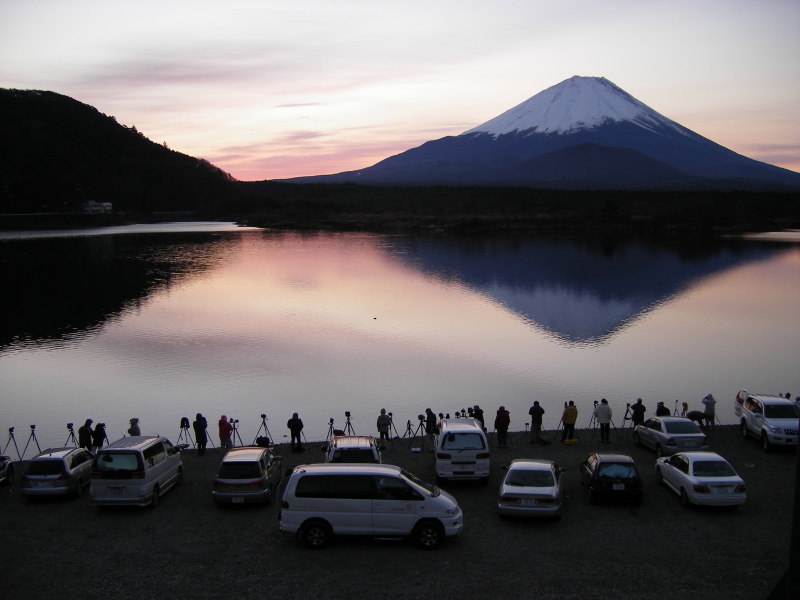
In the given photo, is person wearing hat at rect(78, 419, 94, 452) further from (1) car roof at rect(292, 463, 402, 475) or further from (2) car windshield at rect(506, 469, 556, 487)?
(2) car windshield at rect(506, 469, 556, 487)

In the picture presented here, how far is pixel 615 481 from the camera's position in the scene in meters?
13.1

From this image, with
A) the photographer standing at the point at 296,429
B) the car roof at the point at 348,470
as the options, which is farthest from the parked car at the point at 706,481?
the photographer standing at the point at 296,429

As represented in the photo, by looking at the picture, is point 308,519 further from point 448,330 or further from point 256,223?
point 256,223

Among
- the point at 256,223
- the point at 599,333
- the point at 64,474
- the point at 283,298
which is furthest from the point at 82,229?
the point at 64,474

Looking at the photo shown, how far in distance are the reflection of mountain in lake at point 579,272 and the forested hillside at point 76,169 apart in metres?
95.1

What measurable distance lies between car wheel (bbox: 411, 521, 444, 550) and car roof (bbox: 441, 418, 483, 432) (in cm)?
350

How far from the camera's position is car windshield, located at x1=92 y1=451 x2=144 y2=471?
42.2 ft

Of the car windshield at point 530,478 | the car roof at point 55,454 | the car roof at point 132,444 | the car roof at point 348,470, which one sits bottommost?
the car windshield at point 530,478

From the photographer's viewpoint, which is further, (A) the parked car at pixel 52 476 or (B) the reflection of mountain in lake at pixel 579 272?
(B) the reflection of mountain in lake at pixel 579 272

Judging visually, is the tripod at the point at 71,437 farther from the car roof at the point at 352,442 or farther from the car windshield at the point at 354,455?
the car windshield at the point at 354,455

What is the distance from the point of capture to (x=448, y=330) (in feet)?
120

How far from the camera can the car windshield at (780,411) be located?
1673 centimetres

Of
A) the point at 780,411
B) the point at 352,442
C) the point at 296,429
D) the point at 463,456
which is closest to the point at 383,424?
the point at 296,429

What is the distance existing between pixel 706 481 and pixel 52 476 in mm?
12424
